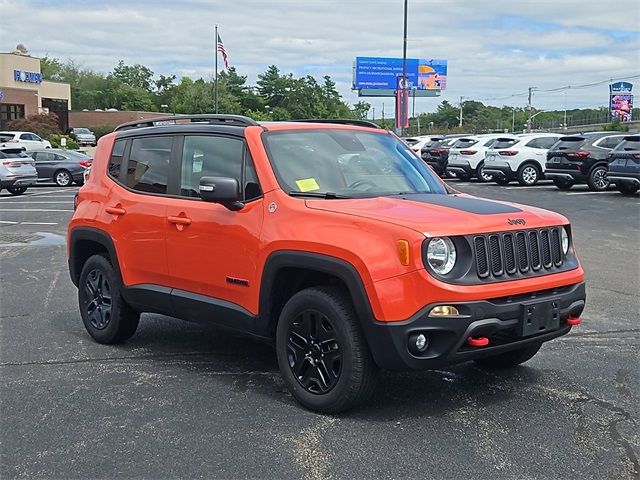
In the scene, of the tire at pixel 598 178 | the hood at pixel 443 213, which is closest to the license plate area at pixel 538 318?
the hood at pixel 443 213

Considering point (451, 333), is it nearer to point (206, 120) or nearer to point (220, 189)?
point (220, 189)

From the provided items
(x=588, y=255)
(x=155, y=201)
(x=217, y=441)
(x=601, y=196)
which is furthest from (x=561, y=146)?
(x=217, y=441)

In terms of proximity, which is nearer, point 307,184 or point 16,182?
point 307,184

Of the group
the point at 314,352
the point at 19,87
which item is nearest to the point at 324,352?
the point at 314,352

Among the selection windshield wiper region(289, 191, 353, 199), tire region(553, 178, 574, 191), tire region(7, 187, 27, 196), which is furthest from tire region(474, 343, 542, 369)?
tire region(7, 187, 27, 196)

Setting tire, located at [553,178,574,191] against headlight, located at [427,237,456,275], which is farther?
tire, located at [553,178,574,191]

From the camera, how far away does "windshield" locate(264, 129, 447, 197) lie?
515 cm

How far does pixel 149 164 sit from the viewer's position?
20.1ft

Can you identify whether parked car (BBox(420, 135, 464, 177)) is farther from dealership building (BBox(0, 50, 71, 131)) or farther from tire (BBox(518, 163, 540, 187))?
dealership building (BBox(0, 50, 71, 131))

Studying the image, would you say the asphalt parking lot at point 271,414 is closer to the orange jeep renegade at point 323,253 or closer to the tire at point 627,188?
the orange jeep renegade at point 323,253

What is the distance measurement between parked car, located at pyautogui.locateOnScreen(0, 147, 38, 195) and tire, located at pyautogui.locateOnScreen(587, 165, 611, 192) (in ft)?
55.5

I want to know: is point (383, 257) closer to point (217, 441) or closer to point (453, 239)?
point (453, 239)

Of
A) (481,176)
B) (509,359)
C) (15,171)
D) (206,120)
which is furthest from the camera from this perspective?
(481,176)

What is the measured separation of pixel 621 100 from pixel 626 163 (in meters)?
58.6
